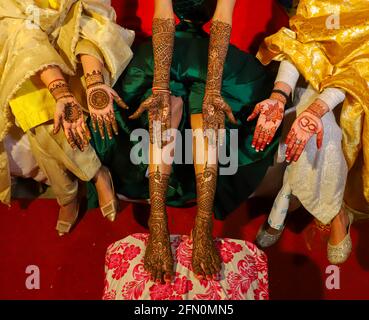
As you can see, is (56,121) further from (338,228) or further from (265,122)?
(338,228)

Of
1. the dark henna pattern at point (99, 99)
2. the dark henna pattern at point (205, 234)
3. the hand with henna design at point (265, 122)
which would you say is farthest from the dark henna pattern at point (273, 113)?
the dark henna pattern at point (99, 99)

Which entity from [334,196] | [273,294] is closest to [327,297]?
[273,294]

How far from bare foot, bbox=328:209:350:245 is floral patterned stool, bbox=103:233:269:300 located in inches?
13.1

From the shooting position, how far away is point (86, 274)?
5.60 ft

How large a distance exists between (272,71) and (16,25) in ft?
2.75

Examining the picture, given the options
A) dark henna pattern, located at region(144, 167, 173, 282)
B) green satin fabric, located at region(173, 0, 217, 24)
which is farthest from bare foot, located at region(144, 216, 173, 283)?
green satin fabric, located at region(173, 0, 217, 24)

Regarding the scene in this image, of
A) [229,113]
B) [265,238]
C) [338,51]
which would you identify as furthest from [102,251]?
[338,51]

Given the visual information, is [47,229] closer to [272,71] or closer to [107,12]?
[107,12]

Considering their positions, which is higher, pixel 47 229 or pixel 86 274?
pixel 47 229

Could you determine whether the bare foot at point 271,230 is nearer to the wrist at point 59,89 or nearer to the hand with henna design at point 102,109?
the hand with henna design at point 102,109

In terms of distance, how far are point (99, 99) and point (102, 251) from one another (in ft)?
1.85

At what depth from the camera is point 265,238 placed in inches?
68.6

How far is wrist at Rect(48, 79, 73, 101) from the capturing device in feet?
4.83

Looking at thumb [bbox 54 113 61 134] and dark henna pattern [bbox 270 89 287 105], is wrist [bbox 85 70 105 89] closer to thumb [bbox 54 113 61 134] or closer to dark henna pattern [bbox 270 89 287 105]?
thumb [bbox 54 113 61 134]
